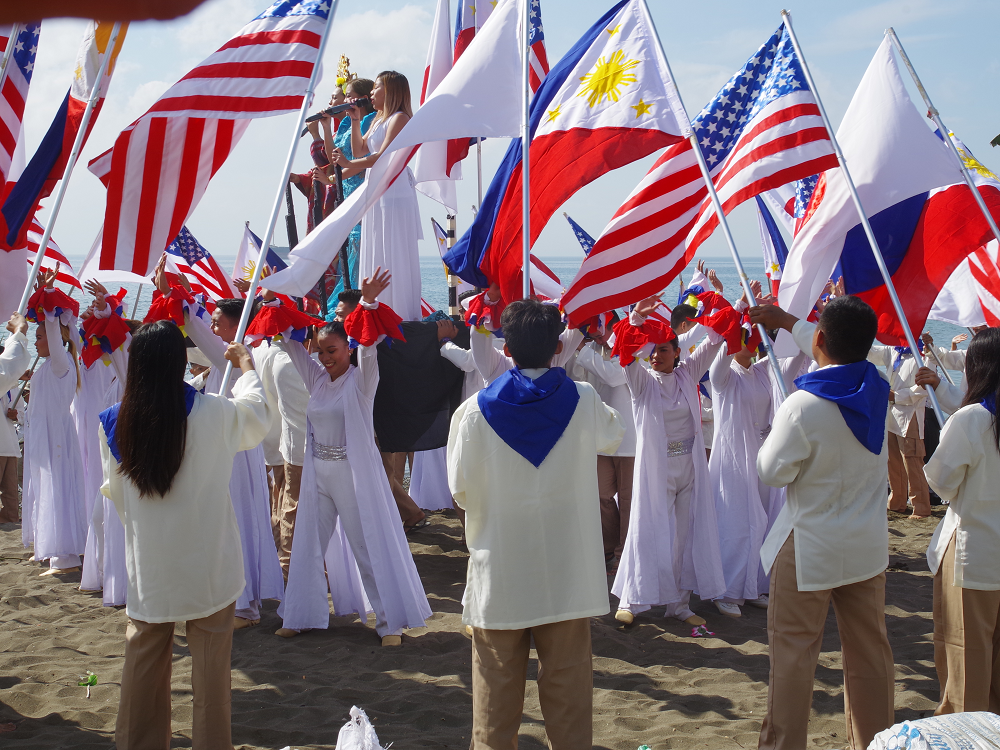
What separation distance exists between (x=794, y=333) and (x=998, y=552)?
1.26 m

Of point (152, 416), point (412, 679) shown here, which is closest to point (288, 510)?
point (412, 679)

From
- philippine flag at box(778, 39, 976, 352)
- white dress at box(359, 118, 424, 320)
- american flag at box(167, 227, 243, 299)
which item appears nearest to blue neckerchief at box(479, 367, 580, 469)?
philippine flag at box(778, 39, 976, 352)

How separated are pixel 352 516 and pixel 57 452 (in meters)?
3.48

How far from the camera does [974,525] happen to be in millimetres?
3662

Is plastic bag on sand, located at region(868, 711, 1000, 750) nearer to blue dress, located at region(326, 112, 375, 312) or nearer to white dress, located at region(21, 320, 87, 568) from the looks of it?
blue dress, located at region(326, 112, 375, 312)

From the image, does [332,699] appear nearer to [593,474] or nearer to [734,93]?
[593,474]

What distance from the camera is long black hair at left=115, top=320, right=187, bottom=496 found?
126 inches

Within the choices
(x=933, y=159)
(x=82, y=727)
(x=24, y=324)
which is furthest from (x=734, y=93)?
(x=82, y=727)

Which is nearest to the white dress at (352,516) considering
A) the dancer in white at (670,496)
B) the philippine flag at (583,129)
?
the philippine flag at (583,129)

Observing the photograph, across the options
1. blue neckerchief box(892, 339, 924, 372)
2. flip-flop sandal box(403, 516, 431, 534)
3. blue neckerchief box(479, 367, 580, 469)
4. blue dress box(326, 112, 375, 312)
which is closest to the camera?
blue neckerchief box(479, 367, 580, 469)

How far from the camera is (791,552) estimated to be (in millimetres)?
3512

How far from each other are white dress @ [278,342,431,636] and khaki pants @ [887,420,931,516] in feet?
19.7

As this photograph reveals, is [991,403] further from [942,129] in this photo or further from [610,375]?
[610,375]

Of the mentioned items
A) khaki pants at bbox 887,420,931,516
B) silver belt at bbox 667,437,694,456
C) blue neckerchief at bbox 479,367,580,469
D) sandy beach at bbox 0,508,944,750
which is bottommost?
sandy beach at bbox 0,508,944,750
